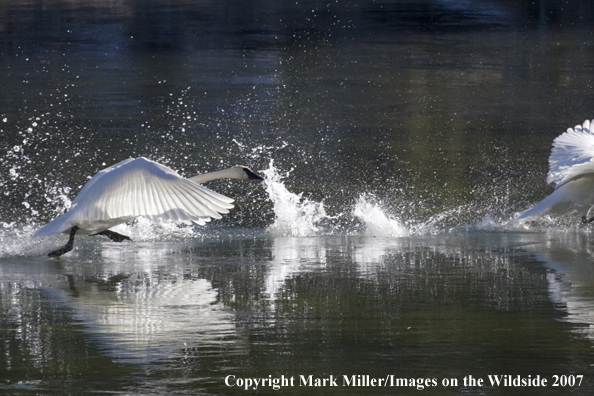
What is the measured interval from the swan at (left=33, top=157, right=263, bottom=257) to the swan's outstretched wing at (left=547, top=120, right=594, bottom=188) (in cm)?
377

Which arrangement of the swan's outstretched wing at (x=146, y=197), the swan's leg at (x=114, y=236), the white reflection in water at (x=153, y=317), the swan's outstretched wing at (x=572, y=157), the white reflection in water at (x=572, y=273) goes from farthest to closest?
the swan's outstretched wing at (x=572, y=157)
the swan's leg at (x=114, y=236)
the swan's outstretched wing at (x=146, y=197)
the white reflection in water at (x=572, y=273)
the white reflection in water at (x=153, y=317)

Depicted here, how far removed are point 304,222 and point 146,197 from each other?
91.6 inches

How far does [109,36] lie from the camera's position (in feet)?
82.1

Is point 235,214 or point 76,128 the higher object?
point 76,128

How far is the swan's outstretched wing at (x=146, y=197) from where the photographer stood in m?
7.99

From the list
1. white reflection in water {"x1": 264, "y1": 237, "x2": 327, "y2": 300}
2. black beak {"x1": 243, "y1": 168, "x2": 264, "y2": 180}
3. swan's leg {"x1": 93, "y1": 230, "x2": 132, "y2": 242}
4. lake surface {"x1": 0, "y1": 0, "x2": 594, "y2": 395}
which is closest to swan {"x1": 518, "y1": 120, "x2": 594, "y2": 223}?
lake surface {"x1": 0, "y1": 0, "x2": 594, "y2": 395}

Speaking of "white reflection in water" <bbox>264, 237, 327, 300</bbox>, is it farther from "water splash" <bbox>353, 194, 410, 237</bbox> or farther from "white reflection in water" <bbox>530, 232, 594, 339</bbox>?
"white reflection in water" <bbox>530, 232, 594, 339</bbox>

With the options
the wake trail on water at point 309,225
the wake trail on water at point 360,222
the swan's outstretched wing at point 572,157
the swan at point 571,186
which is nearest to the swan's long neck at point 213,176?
the wake trail on water at point 309,225

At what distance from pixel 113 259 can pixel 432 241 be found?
3.02 metres

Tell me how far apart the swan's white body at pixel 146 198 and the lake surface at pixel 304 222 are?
0.46m

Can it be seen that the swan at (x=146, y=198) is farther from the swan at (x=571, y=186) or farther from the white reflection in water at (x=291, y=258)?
the swan at (x=571, y=186)

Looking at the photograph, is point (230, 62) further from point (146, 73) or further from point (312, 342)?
point (312, 342)

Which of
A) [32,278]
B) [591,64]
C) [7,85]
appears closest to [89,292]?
[32,278]

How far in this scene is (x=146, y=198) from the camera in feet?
26.8
